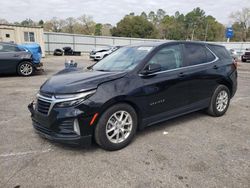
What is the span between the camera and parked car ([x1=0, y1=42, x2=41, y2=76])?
952 centimetres

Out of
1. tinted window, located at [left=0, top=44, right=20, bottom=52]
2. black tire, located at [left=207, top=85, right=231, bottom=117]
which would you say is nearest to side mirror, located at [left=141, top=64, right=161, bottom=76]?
black tire, located at [left=207, top=85, right=231, bottom=117]

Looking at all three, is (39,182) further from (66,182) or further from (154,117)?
(154,117)

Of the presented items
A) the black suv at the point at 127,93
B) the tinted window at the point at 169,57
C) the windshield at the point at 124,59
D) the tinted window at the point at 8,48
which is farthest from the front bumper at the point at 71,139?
the tinted window at the point at 8,48

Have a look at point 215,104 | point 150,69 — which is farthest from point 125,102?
point 215,104

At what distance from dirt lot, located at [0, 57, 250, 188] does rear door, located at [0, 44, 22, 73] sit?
601cm

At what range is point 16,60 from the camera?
31.9ft

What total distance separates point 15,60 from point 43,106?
7.63m

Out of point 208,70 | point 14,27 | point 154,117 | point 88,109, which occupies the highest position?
point 14,27

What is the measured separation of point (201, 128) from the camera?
423cm

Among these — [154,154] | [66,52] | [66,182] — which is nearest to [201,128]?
[154,154]

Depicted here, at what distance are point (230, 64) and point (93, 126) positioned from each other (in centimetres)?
366

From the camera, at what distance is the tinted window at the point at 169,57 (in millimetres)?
3812

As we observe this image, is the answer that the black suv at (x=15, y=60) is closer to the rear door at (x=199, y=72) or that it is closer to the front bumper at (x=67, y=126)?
the front bumper at (x=67, y=126)

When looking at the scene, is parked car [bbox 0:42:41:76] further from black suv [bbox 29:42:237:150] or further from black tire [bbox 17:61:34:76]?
black suv [bbox 29:42:237:150]
